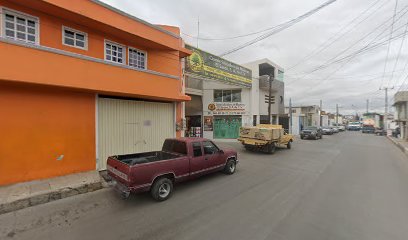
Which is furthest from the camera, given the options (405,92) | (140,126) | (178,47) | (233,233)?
(405,92)

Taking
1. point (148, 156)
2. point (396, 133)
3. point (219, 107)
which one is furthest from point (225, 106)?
point (396, 133)

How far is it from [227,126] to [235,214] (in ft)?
54.8

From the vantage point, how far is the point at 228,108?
2097cm

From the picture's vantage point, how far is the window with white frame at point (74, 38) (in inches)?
283

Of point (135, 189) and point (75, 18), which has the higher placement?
point (75, 18)

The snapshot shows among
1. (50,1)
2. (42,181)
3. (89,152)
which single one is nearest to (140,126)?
(89,152)

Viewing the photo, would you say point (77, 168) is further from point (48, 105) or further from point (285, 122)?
point (285, 122)

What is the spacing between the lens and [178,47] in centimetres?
1027

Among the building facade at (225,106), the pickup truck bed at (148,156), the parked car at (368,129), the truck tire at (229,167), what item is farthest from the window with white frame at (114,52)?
the parked car at (368,129)

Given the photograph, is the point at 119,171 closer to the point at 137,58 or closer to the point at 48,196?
the point at 48,196

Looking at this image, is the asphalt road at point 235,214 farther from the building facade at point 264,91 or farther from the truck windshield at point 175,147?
the building facade at point 264,91

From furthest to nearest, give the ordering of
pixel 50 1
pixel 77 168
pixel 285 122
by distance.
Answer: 1. pixel 285 122
2. pixel 77 168
3. pixel 50 1

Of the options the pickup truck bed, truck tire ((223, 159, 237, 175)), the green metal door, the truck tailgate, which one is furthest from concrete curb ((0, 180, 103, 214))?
the green metal door

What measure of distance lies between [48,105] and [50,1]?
3.48 meters
